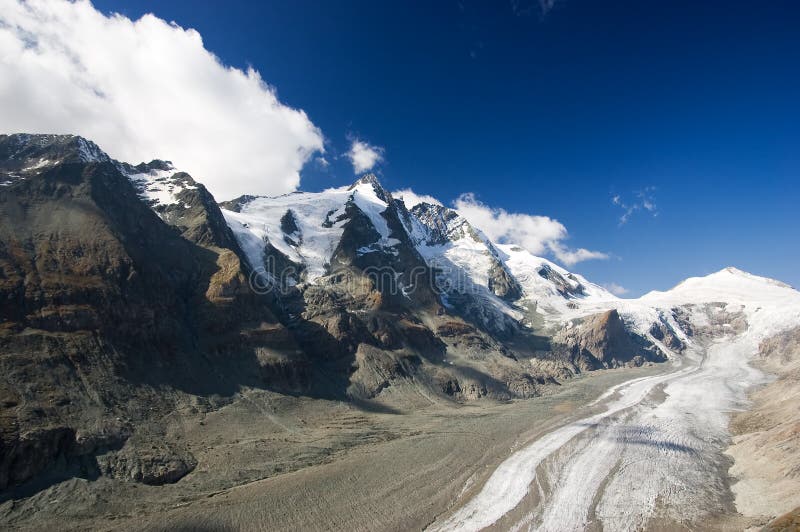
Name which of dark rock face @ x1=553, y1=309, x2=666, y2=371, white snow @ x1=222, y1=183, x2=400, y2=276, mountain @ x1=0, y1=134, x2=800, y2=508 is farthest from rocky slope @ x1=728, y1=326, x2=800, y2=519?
white snow @ x1=222, y1=183, x2=400, y2=276

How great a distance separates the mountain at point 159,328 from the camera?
55.1m

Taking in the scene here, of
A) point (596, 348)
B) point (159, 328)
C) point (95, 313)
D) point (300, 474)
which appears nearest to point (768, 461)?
point (300, 474)

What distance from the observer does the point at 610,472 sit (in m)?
55.4

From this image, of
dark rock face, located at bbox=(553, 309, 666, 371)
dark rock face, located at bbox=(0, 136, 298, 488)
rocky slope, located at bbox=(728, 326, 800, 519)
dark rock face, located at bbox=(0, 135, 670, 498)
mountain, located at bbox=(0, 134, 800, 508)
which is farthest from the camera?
dark rock face, located at bbox=(553, 309, 666, 371)

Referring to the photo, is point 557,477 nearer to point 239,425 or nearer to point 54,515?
point 239,425

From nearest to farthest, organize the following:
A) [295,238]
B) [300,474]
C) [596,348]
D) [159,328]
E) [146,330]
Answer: [300,474]
[146,330]
[159,328]
[295,238]
[596,348]

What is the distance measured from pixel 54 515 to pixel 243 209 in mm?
166346

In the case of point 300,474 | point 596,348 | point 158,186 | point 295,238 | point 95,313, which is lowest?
point 300,474

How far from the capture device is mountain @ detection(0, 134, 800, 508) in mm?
55062

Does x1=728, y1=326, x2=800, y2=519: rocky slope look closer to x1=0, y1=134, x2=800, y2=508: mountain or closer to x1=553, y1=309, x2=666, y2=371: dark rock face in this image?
x1=0, y1=134, x2=800, y2=508: mountain

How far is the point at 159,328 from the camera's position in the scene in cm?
7900

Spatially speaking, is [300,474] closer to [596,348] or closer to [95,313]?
[95,313]

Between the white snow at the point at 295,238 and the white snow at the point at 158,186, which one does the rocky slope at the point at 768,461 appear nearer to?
the white snow at the point at 295,238

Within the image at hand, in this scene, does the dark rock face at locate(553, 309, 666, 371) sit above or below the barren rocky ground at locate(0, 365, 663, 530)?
above
